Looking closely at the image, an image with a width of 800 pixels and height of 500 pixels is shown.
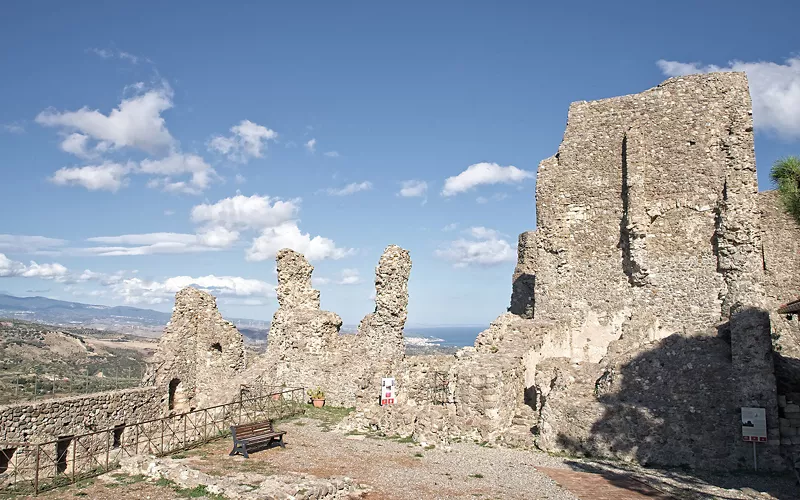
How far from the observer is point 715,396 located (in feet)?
49.7

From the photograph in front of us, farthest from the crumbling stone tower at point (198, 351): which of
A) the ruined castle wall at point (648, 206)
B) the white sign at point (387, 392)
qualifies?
the ruined castle wall at point (648, 206)

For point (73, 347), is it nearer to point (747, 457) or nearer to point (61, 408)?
point (61, 408)

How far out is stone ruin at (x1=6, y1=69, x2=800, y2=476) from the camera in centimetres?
1522

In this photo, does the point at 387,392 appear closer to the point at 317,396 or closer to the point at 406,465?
the point at 406,465

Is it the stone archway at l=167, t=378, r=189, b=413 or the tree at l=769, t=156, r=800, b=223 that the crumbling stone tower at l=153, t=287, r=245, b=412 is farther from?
the tree at l=769, t=156, r=800, b=223

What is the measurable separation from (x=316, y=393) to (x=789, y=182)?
18.1 metres

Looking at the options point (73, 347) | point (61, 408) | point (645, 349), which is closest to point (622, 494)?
point (645, 349)

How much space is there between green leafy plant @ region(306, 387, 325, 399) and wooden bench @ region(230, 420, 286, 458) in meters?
7.78

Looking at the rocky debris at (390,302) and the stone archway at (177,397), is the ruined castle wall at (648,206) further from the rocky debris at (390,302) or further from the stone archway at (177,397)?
the stone archway at (177,397)

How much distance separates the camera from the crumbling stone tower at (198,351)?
25531mm

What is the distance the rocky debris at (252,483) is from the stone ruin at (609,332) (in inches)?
226

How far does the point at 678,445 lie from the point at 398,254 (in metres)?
12.1

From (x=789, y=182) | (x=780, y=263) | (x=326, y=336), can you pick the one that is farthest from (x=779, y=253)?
(x=326, y=336)

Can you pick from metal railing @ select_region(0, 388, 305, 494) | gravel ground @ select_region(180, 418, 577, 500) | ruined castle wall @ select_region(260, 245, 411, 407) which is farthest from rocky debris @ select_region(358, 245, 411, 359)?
gravel ground @ select_region(180, 418, 577, 500)
